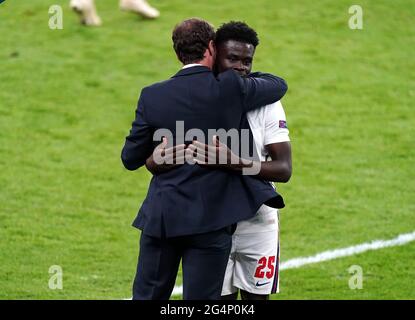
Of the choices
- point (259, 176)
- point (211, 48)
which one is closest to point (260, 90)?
point (211, 48)

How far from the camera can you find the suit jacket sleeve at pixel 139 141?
16.5 ft

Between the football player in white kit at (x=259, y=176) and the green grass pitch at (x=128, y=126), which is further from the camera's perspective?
the green grass pitch at (x=128, y=126)

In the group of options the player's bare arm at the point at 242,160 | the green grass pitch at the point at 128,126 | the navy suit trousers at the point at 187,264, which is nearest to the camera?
the player's bare arm at the point at 242,160

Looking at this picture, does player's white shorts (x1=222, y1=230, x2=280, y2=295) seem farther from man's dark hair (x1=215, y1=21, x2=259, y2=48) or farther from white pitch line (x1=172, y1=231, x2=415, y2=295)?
white pitch line (x1=172, y1=231, x2=415, y2=295)

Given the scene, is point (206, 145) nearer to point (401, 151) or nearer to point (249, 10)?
point (401, 151)

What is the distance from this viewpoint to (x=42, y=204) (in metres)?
9.06

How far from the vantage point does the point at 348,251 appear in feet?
26.8

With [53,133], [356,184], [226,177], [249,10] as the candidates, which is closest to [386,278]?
[356,184]

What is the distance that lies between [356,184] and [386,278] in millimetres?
2169

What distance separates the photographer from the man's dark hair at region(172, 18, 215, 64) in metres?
4.97

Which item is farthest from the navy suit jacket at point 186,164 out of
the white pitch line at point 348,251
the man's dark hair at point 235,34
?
the white pitch line at point 348,251

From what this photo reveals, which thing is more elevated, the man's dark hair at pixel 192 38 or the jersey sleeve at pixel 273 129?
the man's dark hair at pixel 192 38

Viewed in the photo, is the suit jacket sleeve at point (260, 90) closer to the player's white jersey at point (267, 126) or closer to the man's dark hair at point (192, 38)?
the player's white jersey at point (267, 126)

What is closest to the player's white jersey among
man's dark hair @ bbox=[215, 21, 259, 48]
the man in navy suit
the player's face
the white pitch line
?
the man in navy suit
